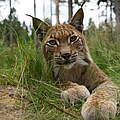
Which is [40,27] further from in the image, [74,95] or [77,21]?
[74,95]

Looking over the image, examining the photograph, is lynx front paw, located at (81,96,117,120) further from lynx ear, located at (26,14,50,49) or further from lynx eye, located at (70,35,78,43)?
lynx ear, located at (26,14,50,49)

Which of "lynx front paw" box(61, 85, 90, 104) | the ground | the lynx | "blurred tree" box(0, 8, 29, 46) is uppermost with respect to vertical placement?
"blurred tree" box(0, 8, 29, 46)

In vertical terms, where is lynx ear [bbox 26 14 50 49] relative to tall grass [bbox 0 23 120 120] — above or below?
above

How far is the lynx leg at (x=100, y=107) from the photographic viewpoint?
2.11 meters

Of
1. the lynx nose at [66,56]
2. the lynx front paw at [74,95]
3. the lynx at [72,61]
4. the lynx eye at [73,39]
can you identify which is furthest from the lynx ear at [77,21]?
the lynx front paw at [74,95]

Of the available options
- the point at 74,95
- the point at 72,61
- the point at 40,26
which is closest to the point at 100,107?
the point at 74,95

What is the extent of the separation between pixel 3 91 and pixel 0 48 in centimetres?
155

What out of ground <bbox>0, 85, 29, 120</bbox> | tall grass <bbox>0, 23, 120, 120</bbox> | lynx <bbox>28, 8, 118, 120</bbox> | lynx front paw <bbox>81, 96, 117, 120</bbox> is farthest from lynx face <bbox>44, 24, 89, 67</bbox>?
lynx front paw <bbox>81, 96, 117, 120</bbox>

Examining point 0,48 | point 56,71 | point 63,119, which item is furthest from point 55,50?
point 0,48

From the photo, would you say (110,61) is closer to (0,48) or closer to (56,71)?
(56,71)

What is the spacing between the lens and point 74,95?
261 cm

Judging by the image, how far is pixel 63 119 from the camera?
220cm

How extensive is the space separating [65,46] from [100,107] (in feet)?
3.08

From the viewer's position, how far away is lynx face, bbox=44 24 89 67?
2.90 meters
